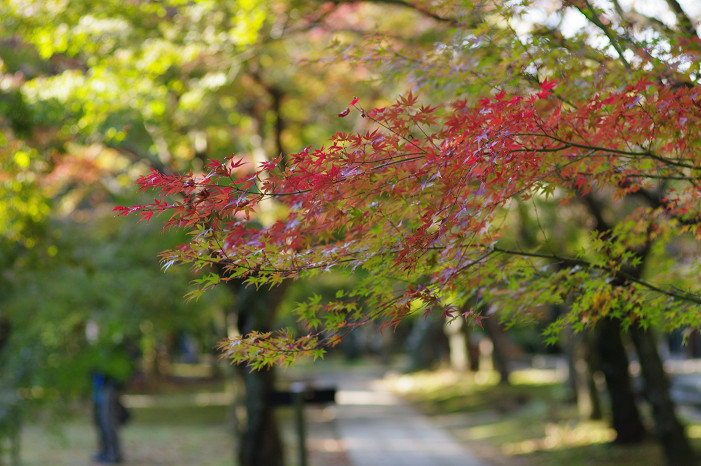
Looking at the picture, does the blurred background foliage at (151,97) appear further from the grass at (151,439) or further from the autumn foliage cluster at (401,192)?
the grass at (151,439)

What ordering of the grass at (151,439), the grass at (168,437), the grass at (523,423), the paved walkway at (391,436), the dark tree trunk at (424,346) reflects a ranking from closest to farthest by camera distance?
the grass at (523,423), the paved walkway at (391,436), the grass at (168,437), the grass at (151,439), the dark tree trunk at (424,346)

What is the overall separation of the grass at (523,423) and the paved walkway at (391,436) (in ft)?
1.79

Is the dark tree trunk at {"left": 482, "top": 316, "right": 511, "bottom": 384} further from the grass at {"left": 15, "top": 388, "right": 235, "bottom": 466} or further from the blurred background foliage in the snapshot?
the grass at {"left": 15, "top": 388, "right": 235, "bottom": 466}

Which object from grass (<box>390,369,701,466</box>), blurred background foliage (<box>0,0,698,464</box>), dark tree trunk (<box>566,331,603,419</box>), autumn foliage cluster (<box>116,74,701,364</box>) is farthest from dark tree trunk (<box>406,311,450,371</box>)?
autumn foliage cluster (<box>116,74,701,364</box>)

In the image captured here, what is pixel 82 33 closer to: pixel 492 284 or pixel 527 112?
pixel 492 284

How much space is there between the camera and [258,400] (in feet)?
37.0

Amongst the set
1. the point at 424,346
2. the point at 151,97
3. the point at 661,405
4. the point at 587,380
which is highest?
the point at 151,97

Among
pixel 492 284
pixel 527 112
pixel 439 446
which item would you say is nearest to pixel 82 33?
pixel 492 284

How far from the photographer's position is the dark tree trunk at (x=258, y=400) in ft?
36.6

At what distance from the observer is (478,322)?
338 centimetres

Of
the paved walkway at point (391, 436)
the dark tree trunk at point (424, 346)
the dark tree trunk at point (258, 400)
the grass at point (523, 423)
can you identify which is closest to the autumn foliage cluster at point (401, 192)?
the paved walkway at point (391, 436)

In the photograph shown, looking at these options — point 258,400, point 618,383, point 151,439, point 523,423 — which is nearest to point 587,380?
point 618,383

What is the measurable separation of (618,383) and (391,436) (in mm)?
5894

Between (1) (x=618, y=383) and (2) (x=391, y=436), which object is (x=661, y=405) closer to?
(1) (x=618, y=383)
